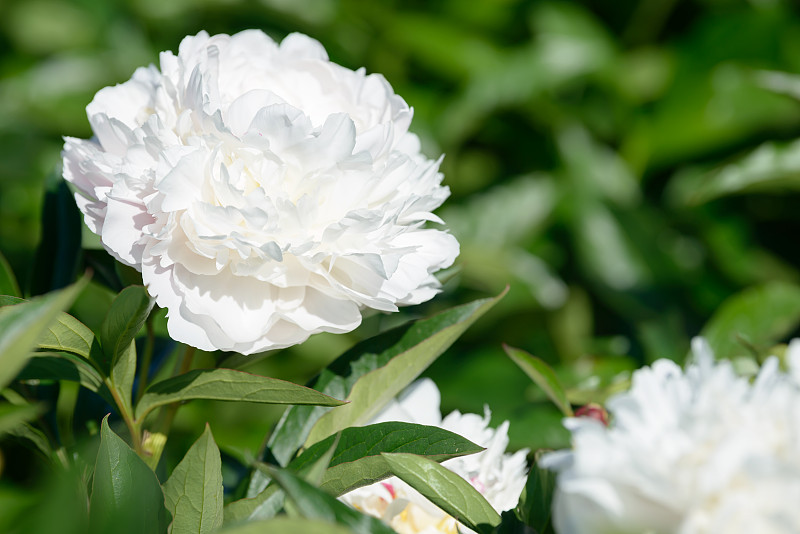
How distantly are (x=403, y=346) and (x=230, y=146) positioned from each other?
19 centimetres

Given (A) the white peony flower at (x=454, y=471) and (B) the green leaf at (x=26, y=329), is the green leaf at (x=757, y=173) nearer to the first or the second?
(A) the white peony flower at (x=454, y=471)

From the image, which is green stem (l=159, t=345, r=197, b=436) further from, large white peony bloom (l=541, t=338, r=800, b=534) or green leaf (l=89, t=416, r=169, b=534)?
large white peony bloom (l=541, t=338, r=800, b=534)

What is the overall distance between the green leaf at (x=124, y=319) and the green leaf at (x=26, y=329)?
Result: 0.07 m

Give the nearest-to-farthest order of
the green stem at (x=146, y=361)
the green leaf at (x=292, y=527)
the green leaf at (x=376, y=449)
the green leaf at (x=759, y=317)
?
the green leaf at (x=292, y=527) < the green leaf at (x=376, y=449) < the green stem at (x=146, y=361) < the green leaf at (x=759, y=317)

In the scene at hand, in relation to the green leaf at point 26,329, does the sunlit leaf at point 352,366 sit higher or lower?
lower

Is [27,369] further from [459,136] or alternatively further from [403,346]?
[459,136]

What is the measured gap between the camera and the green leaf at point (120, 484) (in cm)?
39

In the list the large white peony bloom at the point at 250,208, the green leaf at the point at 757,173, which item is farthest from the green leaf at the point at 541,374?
the green leaf at the point at 757,173

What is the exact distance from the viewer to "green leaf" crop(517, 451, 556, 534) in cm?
43

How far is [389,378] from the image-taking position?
0.51 metres

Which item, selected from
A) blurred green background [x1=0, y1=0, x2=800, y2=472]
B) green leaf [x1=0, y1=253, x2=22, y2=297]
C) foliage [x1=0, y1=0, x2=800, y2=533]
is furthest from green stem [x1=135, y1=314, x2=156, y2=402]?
blurred green background [x1=0, y1=0, x2=800, y2=472]

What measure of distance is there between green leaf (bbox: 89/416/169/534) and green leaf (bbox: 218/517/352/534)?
0.10 m

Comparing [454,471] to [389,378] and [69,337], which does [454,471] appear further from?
[69,337]

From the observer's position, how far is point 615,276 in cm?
115
